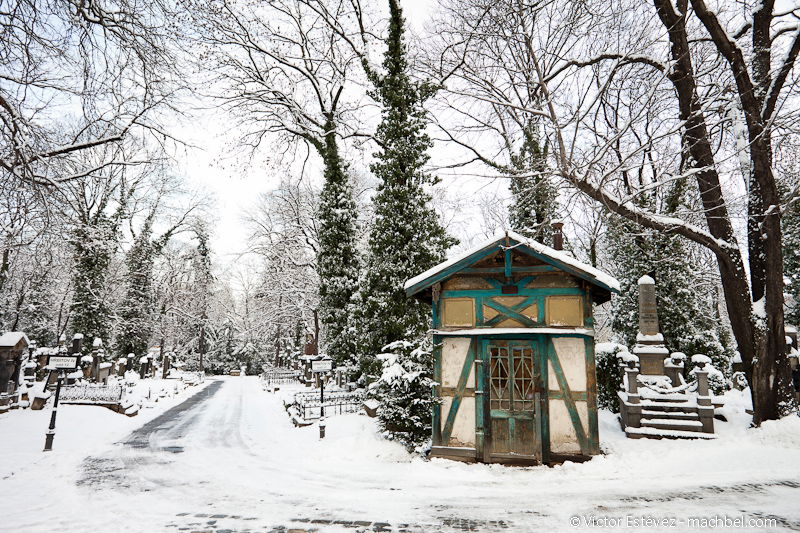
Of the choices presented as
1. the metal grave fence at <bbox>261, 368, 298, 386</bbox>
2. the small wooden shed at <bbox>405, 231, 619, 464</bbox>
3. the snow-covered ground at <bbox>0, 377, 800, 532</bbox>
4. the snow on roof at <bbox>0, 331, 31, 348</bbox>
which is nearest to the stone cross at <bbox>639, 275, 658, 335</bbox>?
the snow-covered ground at <bbox>0, 377, 800, 532</bbox>

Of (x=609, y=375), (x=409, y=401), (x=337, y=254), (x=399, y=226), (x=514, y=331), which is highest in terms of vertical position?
(x=337, y=254)

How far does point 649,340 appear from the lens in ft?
44.8

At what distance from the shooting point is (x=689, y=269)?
20422mm

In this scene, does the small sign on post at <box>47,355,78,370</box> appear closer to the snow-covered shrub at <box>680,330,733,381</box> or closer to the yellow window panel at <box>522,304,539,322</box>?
the yellow window panel at <box>522,304,539,322</box>

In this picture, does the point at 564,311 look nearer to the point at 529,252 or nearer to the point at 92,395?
the point at 529,252

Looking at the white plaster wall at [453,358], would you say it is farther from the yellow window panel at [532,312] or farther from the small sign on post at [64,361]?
the small sign on post at [64,361]

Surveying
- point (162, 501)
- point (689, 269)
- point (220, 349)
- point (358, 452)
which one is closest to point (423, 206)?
point (358, 452)

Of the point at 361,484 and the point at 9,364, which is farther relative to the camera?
the point at 9,364

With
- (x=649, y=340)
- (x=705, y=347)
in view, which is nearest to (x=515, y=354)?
(x=649, y=340)

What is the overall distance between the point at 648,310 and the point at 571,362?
7.21 m

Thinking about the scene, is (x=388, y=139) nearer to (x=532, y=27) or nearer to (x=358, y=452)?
(x=532, y=27)

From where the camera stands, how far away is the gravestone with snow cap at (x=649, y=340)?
13.2 metres

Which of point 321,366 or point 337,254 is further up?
point 337,254

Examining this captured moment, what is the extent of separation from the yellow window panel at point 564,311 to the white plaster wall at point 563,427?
1686 mm
